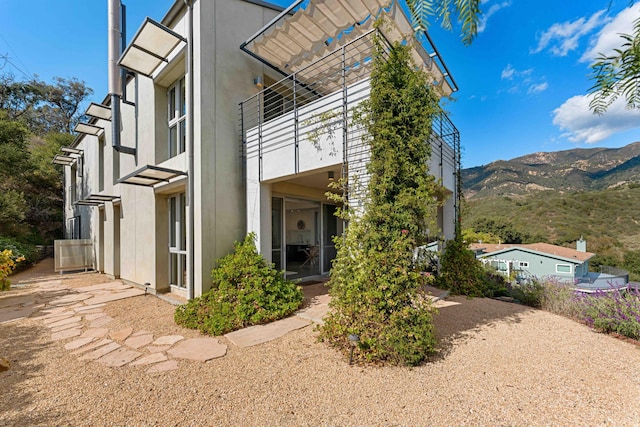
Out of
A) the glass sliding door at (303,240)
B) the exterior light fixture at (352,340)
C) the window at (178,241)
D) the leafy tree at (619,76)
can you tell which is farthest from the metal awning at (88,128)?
the leafy tree at (619,76)

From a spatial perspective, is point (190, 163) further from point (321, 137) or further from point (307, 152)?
point (321, 137)

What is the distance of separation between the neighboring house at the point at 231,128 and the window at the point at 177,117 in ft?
0.13

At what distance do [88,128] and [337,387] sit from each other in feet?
44.6

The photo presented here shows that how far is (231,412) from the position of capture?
2672mm

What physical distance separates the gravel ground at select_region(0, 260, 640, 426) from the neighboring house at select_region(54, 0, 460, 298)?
2.44 meters

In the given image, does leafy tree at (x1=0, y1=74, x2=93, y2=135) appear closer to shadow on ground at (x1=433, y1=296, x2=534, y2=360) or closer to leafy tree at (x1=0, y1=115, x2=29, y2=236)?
leafy tree at (x1=0, y1=115, x2=29, y2=236)

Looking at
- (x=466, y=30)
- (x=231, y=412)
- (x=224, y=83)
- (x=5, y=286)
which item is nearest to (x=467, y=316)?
(x=231, y=412)

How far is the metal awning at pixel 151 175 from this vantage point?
586 cm

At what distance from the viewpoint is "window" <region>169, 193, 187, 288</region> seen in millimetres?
7266

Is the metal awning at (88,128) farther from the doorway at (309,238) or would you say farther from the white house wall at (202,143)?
the doorway at (309,238)

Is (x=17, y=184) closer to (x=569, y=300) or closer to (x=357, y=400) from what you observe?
(x=357, y=400)

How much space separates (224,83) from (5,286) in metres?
8.06

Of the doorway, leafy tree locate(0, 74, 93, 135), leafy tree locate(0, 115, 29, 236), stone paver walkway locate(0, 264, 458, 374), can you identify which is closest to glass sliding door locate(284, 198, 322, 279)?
the doorway

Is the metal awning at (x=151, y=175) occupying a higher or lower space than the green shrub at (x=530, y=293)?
higher
